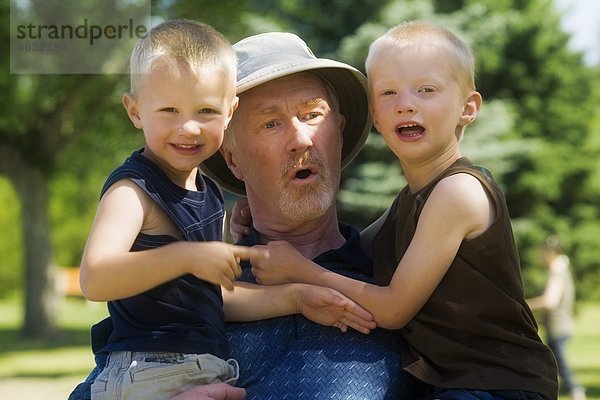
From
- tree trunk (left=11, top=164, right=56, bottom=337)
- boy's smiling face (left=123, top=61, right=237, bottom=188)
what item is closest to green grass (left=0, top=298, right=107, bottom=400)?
tree trunk (left=11, top=164, right=56, bottom=337)

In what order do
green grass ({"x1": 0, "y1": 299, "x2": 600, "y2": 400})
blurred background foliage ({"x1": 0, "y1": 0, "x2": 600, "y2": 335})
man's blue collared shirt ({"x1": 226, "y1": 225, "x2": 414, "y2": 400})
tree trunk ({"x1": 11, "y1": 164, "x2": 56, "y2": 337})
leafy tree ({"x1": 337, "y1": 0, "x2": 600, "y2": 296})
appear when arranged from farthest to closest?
tree trunk ({"x1": 11, "y1": 164, "x2": 56, "y2": 337}) < leafy tree ({"x1": 337, "y1": 0, "x2": 600, "y2": 296}) < blurred background foliage ({"x1": 0, "y1": 0, "x2": 600, "y2": 335}) < green grass ({"x1": 0, "y1": 299, "x2": 600, "y2": 400}) < man's blue collared shirt ({"x1": 226, "y1": 225, "x2": 414, "y2": 400})

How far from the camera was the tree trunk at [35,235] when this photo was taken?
2127 centimetres

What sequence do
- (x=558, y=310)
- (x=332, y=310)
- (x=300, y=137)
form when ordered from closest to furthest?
(x=332, y=310), (x=300, y=137), (x=558, y=310)

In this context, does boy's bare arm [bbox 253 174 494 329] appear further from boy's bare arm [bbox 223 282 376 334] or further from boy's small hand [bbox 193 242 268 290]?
boy's small hand [bbox 193 242 268 290]

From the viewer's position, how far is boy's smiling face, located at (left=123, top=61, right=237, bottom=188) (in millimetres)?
2855

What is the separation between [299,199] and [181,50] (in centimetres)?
89

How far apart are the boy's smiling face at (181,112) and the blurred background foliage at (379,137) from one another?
1237cm

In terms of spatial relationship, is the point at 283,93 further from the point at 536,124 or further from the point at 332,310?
the point at 536,124

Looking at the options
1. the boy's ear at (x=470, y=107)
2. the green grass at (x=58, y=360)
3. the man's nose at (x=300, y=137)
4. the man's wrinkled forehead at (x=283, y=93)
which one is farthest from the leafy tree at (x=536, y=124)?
the boy's ear at (x=470, y=107)

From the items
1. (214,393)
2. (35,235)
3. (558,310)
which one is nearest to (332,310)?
(214,393)

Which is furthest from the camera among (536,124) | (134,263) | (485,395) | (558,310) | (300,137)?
(536,124)

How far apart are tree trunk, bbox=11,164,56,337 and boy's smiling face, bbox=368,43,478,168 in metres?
19.0

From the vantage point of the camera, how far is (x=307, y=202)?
357 centimetres

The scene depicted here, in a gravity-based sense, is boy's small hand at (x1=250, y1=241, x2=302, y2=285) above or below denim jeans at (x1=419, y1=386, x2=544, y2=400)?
above
